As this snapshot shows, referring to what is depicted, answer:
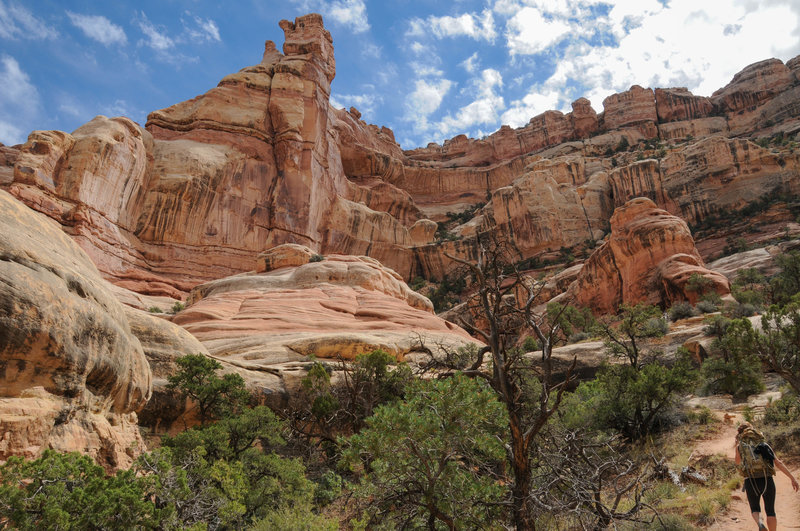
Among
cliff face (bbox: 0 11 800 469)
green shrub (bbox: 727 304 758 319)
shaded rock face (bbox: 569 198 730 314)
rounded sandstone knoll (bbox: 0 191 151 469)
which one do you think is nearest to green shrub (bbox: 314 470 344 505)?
cliff face (bbox: 0 11 800 469)

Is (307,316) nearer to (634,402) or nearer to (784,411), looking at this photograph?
(634,402)

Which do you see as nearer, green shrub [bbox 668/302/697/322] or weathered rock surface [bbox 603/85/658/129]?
green shrub [bbox 668/302/697/322]

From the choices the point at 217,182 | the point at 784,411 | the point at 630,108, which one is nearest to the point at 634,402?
the point at 784,411

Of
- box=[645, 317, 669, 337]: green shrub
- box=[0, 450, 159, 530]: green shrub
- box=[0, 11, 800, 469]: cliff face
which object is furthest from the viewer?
box=[645, 317, 669, 337]: green shrub

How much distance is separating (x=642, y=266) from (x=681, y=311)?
938 centimetres

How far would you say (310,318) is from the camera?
2458 cm

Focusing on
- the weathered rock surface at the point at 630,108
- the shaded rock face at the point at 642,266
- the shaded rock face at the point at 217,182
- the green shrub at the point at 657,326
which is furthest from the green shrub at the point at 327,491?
the weathered rock surface at the point at 630,108

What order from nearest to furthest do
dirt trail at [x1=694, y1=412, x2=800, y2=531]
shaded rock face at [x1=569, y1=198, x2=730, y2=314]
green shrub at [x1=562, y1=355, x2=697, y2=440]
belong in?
dirt trail at [x1=694, y1=412, x2=800, y2=531]
green shrub at [x1=562, y1=355, x2=697, y2=440]
shaded rock face at [x1=569, y1=198, x2=730, y2=314]

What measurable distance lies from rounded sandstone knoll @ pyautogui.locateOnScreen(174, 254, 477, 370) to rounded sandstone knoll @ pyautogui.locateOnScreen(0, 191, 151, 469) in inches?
308

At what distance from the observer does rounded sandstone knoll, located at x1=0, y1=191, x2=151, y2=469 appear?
6.45 meters

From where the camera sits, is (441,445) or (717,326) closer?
(441,445)

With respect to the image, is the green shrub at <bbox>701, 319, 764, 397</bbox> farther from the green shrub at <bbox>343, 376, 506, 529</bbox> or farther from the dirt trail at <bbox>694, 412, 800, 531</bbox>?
the green shrub at <bbox>343, 376, 506, 529</bbox>

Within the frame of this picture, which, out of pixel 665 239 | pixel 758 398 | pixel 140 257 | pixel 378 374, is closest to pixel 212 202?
pixel 140 257

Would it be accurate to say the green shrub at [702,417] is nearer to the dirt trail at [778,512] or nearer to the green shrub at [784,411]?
the green shrub at [784,411]
